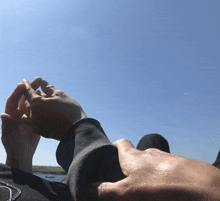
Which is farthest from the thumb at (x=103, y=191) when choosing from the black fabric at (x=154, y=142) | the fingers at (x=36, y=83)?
the fingers at (x=36, y=83)

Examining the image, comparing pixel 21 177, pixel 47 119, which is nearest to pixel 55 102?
pixel 47 119

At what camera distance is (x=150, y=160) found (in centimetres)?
158

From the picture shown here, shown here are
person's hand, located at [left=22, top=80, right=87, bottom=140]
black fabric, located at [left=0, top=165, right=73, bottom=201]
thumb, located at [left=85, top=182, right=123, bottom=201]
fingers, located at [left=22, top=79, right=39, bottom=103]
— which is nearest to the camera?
thumb, located at [left=85, top=182, right=123, bottom=201]

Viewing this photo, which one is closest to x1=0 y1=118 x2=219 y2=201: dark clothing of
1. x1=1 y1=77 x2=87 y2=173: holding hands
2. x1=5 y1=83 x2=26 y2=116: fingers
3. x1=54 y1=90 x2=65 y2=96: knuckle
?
x1=1 y1=77 x2=87 y2=173: holding hands

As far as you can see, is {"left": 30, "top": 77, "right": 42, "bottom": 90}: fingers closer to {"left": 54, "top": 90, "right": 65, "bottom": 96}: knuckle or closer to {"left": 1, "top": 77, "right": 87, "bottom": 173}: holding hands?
{"left": 1, "top": 77, "right": 87, "bottom": 173}: holding hands

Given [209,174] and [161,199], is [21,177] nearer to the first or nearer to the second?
[161,199]

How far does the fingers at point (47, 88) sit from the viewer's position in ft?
8.92

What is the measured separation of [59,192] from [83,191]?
35cm

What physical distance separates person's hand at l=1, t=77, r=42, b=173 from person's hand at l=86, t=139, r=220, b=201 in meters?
1.75

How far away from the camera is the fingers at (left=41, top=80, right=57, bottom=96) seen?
8.92 ft

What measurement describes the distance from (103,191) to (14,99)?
2.07 metres

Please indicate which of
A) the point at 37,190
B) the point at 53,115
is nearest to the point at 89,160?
the point at 37,190

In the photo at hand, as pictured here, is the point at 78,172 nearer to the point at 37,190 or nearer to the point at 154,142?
the point at 37,190

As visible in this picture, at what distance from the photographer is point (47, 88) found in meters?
2.84
